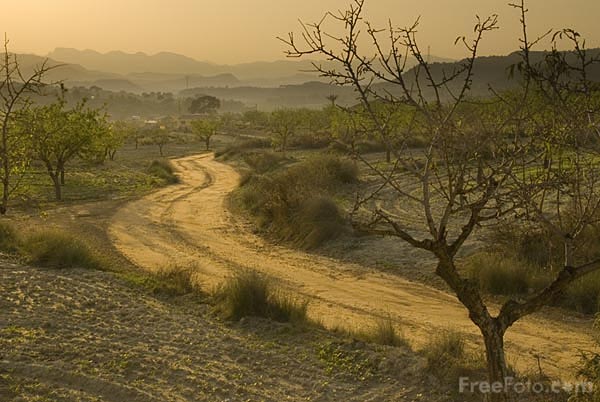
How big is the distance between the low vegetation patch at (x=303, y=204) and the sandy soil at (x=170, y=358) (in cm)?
756

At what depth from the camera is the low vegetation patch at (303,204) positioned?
664 inches

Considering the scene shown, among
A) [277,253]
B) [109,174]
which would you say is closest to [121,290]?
[277,253]

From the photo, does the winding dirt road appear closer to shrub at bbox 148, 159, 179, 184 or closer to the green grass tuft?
the green grass tuft

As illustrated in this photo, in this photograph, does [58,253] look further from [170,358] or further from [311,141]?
[311,141]

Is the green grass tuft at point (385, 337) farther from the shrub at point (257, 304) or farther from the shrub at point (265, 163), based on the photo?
the shrub at point (265, 163)

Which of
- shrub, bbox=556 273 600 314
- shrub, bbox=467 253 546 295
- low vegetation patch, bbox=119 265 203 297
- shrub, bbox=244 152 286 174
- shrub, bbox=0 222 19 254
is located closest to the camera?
shrub, bbox=556 273 600 314

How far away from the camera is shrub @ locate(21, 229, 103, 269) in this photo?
1185cm

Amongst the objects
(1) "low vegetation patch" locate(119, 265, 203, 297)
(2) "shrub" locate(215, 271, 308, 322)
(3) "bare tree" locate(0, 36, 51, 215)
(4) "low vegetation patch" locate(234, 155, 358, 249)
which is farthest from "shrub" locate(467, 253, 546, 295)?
(3) "bare tree" locate(0, 36, 51, 215)

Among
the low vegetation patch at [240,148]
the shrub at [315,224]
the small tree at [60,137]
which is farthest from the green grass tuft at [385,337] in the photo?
the low vegetation patch at [240,148]

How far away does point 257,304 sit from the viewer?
9.42 m

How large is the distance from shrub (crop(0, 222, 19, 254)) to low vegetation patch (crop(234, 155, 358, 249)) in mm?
7700

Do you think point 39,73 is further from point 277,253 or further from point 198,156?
point 198,156

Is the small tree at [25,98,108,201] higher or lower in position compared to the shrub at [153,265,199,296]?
higher

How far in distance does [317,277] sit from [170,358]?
6311mm
